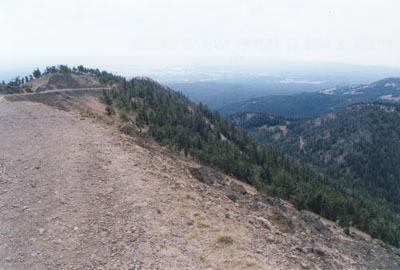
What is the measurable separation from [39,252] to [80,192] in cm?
389

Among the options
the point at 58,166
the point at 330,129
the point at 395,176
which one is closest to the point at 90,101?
the point at 58,166

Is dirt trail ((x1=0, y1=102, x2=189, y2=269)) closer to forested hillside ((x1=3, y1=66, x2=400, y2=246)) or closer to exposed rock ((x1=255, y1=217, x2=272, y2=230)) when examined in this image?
exposed rock ((x1=255, y1=217, x2=272, y2=230))

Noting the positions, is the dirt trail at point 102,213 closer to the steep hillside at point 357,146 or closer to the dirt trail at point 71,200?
the dirt trail at point 71,200

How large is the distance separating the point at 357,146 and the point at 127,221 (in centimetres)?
11443

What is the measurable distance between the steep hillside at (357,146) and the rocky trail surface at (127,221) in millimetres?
69275

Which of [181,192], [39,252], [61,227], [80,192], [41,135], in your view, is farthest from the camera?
[41,135]

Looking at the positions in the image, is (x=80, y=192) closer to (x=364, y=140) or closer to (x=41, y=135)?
(x=41, y=135)

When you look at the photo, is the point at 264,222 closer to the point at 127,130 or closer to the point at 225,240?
the point at 225,240

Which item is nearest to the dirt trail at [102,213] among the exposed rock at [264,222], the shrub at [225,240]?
the shrub at [225,240]

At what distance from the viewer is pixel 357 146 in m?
101

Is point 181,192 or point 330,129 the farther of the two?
point 330,129

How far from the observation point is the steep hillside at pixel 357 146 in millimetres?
80594

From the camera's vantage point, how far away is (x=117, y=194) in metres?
11.4

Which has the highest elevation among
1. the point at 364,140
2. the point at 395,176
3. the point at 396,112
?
the point at 396,112
